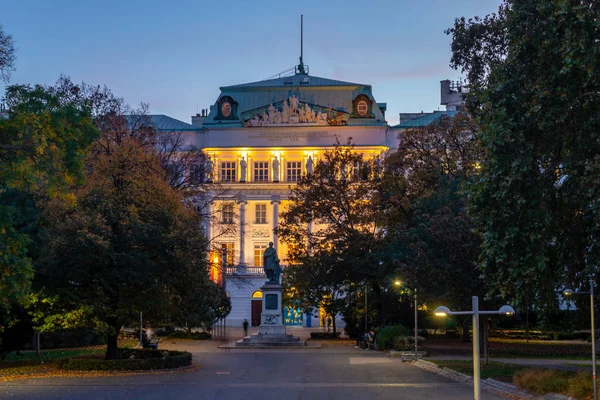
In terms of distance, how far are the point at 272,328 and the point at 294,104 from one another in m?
34.8

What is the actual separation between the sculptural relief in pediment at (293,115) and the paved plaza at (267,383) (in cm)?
4641

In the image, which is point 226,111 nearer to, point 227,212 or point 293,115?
point 293,115

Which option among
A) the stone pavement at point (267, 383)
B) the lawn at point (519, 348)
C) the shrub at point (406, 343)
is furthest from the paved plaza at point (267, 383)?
the lawn at point (519, 348)

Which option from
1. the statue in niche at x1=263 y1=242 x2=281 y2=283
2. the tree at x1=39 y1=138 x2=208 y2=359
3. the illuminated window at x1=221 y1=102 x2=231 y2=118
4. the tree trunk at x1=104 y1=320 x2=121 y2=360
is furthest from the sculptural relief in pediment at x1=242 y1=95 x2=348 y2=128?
the tree trunk at x1=104 y1=320 x2=121 y2=360

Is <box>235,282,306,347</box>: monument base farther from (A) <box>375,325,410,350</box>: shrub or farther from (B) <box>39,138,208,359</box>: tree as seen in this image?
(B) <box>39,138,208,359</box>: tree

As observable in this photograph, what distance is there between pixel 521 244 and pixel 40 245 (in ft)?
80.9

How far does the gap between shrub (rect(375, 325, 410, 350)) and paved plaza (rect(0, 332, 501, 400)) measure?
679 cm

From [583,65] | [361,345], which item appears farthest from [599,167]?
[361,345]

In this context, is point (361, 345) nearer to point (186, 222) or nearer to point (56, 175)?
point (186, 222)

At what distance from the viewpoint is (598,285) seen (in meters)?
21.8

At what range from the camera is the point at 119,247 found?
33.0 meters

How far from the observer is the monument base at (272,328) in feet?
171

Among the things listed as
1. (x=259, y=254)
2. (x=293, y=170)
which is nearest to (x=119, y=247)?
(x=259, y=254)

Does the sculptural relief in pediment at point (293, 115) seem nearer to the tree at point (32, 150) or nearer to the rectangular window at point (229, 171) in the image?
the rectangular window at point (229, 171)
